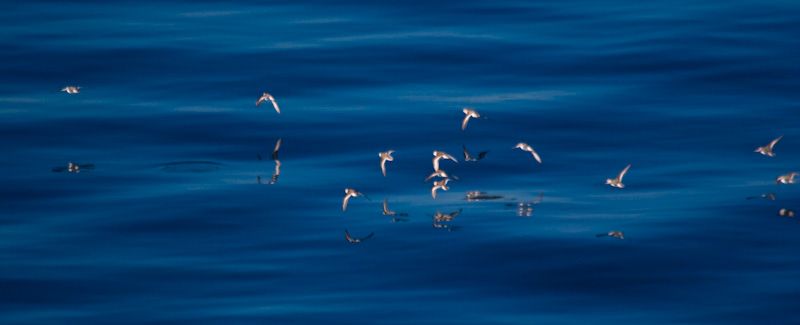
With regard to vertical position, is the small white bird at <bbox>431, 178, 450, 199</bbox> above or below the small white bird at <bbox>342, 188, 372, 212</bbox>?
above

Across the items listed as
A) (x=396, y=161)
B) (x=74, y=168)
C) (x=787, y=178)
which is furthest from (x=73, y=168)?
(x=787, y=178)

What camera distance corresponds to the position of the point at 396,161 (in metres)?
38.8

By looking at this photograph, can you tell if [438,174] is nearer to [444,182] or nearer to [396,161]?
[444,182]

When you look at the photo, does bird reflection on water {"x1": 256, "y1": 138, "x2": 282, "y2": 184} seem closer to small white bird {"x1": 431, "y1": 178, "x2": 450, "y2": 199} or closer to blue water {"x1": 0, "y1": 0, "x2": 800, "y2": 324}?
blue water {"x1": 0, "y1": 0, "x2": 800, "y2": 324}

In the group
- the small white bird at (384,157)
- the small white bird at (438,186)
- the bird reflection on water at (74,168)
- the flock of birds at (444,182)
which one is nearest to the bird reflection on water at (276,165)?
the flock of birds at (444,182)

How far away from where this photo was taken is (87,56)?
54562 millimetres

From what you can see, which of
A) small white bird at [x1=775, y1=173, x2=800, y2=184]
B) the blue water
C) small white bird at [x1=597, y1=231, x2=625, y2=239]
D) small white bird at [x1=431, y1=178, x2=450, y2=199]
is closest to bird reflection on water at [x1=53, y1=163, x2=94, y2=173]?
the blue water

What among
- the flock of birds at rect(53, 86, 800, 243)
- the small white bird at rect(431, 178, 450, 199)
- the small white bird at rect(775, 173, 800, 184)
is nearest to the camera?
the flock of birds at rect(53, 86, 800, 243)

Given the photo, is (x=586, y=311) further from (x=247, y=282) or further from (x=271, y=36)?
(x=271, y=36)

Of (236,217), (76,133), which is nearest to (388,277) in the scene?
(236,217)

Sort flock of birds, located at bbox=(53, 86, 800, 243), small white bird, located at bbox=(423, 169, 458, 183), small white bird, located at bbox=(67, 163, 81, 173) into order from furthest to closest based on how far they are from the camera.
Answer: small white bird, located at bbox=(67, 163, 81, 173), small white bird, located at bbox=(423, 169, 458, 183), flock of birds, located at bbox=(53, 86, 800, 243)

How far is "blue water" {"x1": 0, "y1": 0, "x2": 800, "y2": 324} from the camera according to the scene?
2791 cm

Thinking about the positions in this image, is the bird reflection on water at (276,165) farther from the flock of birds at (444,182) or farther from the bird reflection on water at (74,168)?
the bird reflection on water at (74,168)

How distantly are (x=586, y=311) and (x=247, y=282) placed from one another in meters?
8.78
